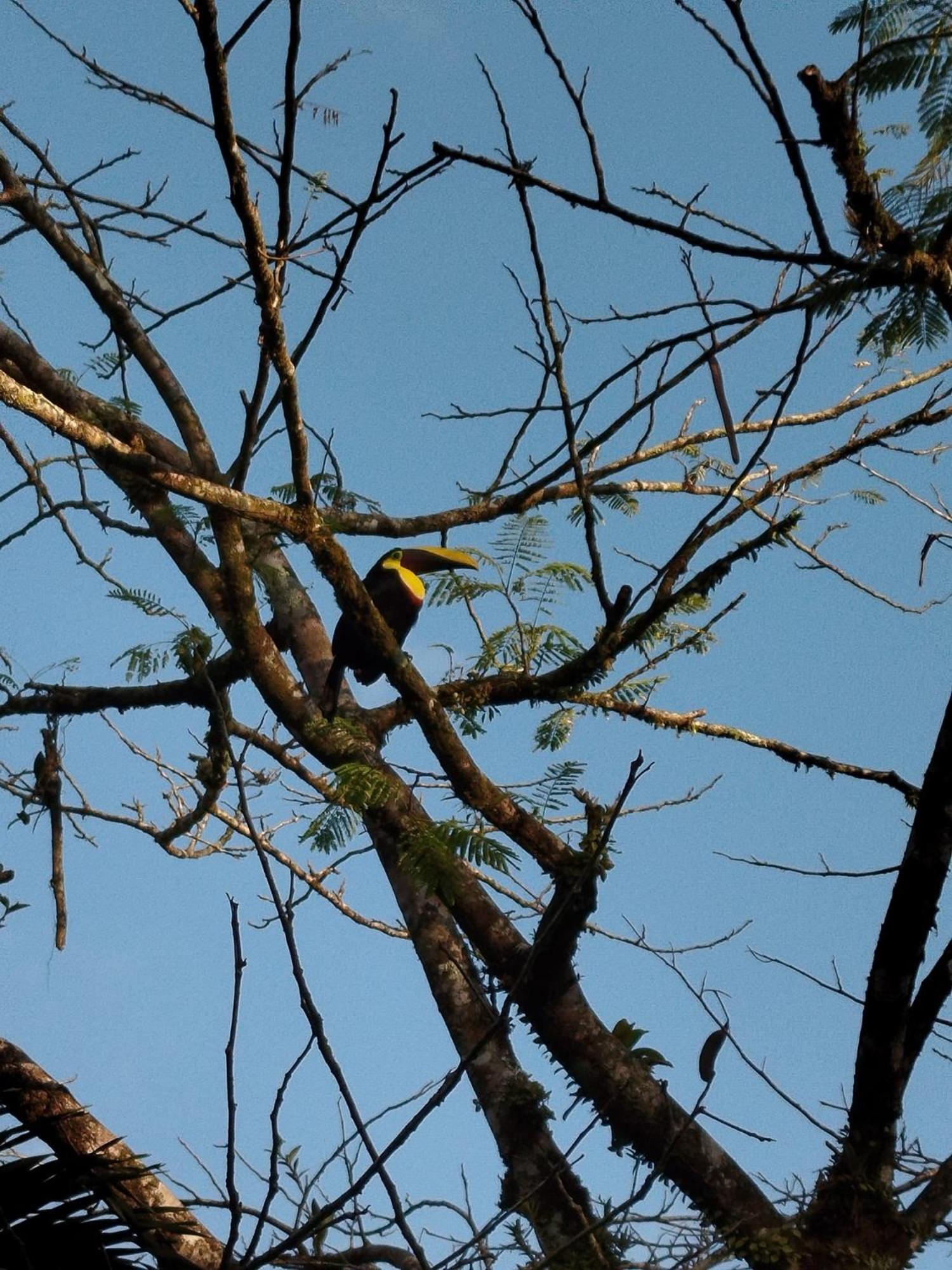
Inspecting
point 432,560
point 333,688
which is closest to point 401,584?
point 432,560

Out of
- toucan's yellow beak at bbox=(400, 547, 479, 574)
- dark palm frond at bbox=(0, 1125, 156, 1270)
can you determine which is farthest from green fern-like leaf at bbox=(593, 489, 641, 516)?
dark palm frond at bbox=(0, 1125, 156, 1270)

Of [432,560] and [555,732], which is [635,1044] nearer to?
[555,732]

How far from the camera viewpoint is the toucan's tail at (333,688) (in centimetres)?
410

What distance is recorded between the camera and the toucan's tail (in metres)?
4.10

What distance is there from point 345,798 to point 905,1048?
4.92ft

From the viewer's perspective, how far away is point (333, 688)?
4.23m

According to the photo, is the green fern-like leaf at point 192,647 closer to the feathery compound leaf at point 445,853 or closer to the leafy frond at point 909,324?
the feathery compound leaf at point 445,853

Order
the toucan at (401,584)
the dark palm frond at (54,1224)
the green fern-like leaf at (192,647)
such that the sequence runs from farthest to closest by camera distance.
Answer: the toucan at (401,584), the green fern-like leaf at (192,647), the dark palm frond at (54,1224)

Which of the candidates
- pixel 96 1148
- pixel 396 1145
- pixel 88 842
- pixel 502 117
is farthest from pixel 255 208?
pixel 88 842

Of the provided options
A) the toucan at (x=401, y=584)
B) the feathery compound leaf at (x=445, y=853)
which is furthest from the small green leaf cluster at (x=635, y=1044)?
the toucan at (x=401, y=584)

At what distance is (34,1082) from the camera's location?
9.02 feet

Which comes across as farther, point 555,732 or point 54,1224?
point 555,732

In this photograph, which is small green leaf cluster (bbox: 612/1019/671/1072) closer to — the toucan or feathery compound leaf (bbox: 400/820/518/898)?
feathery compound leaf (bbox: 400/820/518/898)

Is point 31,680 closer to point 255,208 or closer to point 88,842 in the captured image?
point 88,842
